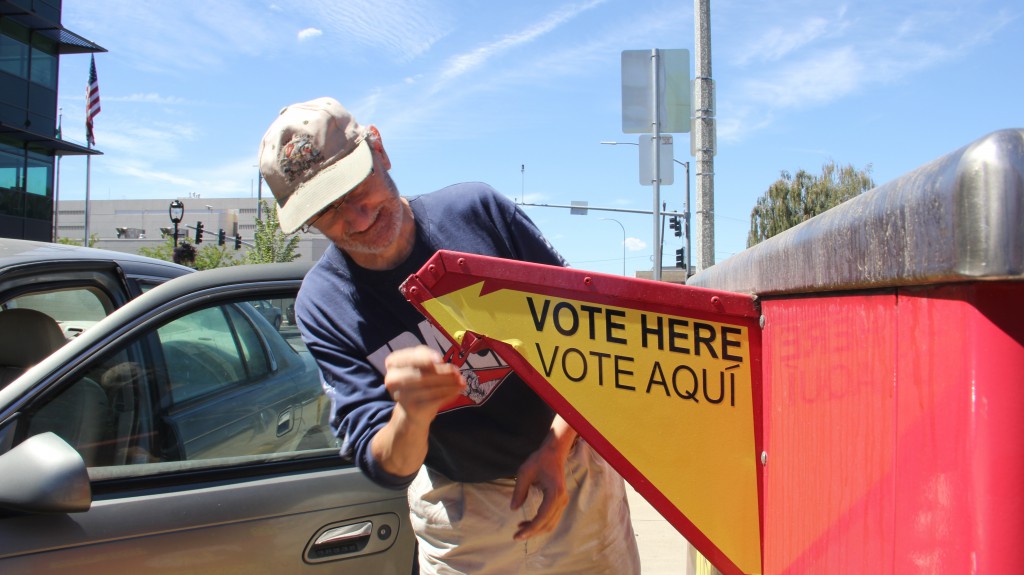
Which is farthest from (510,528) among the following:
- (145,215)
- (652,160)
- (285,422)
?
(145,215)

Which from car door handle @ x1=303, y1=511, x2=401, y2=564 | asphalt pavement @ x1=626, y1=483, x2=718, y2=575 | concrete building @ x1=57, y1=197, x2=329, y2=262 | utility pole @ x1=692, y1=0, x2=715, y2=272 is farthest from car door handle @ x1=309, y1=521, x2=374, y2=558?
concrete building @ x1=57, y1=197, x2=329, y2=262

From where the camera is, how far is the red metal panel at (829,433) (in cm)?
80

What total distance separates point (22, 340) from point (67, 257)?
0.54 metres

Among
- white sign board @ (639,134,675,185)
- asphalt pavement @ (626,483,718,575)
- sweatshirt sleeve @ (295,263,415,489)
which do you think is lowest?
asphalt pavement @ (626,483,718,575)

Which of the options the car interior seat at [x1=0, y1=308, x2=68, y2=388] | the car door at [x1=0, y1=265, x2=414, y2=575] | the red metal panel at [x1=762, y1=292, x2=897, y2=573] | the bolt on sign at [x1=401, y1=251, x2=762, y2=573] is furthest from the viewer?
the car interior seat at [x1=0, y1=308, x2=68, y2=388]

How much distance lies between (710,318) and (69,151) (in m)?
31.0

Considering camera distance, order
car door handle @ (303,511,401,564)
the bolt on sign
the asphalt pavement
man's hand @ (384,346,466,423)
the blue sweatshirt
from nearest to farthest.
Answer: the bolt on sign → man's hand @ (384,346,466,423) → the blue sweatshirt → car door handle @ (303,511,401,564) → the asphalt pavement

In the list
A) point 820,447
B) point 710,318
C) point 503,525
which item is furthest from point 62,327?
point 820,447

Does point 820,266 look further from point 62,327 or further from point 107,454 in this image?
point 62,327

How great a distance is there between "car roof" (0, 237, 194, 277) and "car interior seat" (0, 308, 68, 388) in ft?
0.93

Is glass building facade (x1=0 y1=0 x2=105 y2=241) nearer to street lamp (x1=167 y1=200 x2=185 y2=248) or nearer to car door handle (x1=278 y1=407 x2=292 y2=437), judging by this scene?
street lamp (x1=167 y1=200 x2=185 y2=248)

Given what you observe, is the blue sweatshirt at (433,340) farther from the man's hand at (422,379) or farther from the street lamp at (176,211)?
the street lamp at (176,211)

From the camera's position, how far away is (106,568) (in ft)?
6.17

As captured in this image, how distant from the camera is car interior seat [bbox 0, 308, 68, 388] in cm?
280
